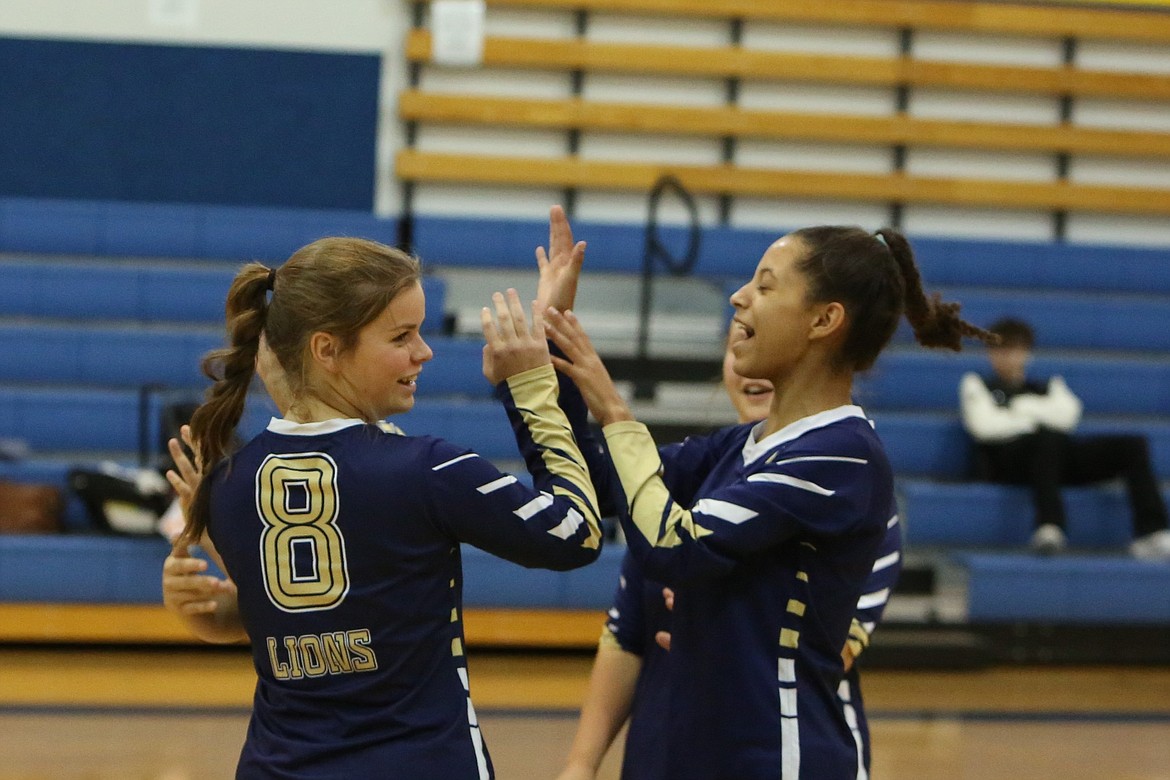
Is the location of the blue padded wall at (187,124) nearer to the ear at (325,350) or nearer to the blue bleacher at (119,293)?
the blue bleacher at (119,293)

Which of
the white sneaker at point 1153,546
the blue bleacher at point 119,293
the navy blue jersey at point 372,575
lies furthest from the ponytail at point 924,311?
the blue bleacher at point 119,293

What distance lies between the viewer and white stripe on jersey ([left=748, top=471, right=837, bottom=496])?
139cm

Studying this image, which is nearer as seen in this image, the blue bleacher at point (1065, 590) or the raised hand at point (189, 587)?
the raised hand at point (189, 587)

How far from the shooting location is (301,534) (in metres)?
1.33

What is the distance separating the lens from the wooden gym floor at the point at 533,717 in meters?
3.56

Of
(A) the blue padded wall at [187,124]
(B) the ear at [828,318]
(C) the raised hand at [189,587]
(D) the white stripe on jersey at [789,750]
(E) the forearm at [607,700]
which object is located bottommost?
(E) the forearm at [607,700]

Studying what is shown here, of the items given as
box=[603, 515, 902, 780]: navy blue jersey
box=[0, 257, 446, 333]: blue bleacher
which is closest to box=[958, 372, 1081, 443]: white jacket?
box=[0, 257, 446, 333]: blue bleacher

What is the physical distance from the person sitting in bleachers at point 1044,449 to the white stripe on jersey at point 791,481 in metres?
3.98

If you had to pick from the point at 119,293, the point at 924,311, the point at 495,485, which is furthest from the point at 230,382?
the point at 119,293

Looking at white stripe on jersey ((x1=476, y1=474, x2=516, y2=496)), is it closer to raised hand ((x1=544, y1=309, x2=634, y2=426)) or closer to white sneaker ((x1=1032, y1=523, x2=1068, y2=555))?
raised hand ((x1=544, y1=309, x2=634, y2=426))

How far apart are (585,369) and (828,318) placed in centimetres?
28

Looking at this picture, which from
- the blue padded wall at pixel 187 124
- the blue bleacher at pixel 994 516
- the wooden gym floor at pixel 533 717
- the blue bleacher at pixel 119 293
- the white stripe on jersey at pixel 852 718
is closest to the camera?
the white stripe on jersey at pixel 852 718

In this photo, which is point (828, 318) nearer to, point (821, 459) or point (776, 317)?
point (776, 317)

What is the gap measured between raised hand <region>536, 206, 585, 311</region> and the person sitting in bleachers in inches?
156
